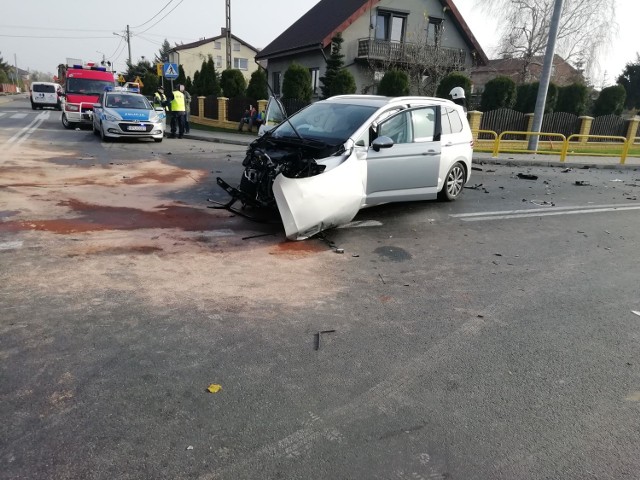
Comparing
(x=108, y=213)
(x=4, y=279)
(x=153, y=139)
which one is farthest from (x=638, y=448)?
(x=153, y=139)

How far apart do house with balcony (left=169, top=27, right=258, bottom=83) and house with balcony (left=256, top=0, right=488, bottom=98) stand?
32.4 metres

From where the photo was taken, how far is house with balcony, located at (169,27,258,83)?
6312cm

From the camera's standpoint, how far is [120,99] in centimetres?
1656

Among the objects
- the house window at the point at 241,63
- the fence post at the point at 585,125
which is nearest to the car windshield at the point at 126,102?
the fence post at the point at 585,125

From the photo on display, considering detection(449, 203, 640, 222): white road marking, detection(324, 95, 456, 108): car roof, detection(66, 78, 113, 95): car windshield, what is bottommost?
detection(449, 203, 640, 222): white road marking

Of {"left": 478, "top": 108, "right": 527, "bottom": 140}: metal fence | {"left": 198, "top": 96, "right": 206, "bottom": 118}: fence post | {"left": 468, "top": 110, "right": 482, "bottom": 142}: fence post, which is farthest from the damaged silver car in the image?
{"left": 198, "top": 96, "right": 206, "bottom": 118}: fence post

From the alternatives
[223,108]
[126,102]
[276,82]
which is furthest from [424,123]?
[276,82]

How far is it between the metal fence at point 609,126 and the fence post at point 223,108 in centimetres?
1998

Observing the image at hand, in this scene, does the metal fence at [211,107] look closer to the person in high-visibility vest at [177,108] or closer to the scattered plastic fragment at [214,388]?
the person in high-visibility vest at [177,108]

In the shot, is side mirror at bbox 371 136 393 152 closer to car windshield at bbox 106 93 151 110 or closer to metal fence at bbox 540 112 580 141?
car windshield at bbox 106 93 151 110

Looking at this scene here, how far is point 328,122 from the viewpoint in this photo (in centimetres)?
714

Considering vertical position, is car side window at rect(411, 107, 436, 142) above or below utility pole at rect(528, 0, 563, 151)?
below

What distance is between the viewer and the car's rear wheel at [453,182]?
27.8ft

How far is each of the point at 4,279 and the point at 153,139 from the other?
540 inches
